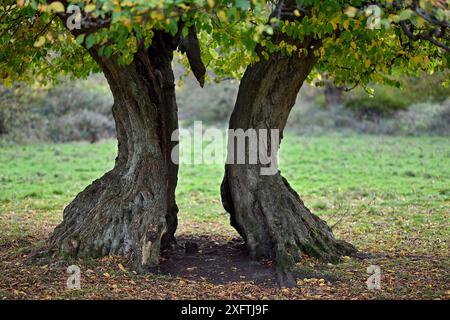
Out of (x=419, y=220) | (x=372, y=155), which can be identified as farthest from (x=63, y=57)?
(x=372, y=155)

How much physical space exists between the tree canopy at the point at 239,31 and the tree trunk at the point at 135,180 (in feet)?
1.97

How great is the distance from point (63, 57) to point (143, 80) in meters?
2.88

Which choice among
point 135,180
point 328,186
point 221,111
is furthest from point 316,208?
point 221,111

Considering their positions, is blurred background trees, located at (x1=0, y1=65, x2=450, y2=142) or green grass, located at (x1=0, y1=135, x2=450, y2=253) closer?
green grass, located at (x1=0, y1=135, x2=450, y2=253)

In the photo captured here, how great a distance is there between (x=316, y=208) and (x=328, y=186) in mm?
3007

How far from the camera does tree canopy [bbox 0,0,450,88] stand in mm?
5836

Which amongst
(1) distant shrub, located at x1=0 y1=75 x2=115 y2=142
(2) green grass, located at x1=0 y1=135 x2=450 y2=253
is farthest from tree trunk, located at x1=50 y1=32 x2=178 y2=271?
(1) distant shrub, located at x1=0 y1=75 x2=115 y2=142

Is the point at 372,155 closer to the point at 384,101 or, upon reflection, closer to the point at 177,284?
the point at 384,101

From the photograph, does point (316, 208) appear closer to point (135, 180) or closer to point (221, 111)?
point (135, 180)

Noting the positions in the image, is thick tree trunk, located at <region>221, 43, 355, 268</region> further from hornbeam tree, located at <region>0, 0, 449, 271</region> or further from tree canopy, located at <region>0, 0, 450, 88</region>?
tree canopy, located at <region>0, 0, 450, 88</region>

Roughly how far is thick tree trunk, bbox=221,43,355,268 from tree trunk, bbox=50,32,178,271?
3.35 ft

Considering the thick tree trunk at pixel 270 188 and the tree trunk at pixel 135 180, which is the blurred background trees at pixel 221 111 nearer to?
the thick tree trunk at pixel 270 188

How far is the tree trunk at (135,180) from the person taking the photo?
27.6 ft

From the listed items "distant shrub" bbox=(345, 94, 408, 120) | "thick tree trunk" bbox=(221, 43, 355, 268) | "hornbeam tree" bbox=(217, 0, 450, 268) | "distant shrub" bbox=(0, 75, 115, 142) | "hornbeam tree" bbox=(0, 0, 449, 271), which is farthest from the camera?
"distant shrub" bbox=(345, 94, 408, 120)
